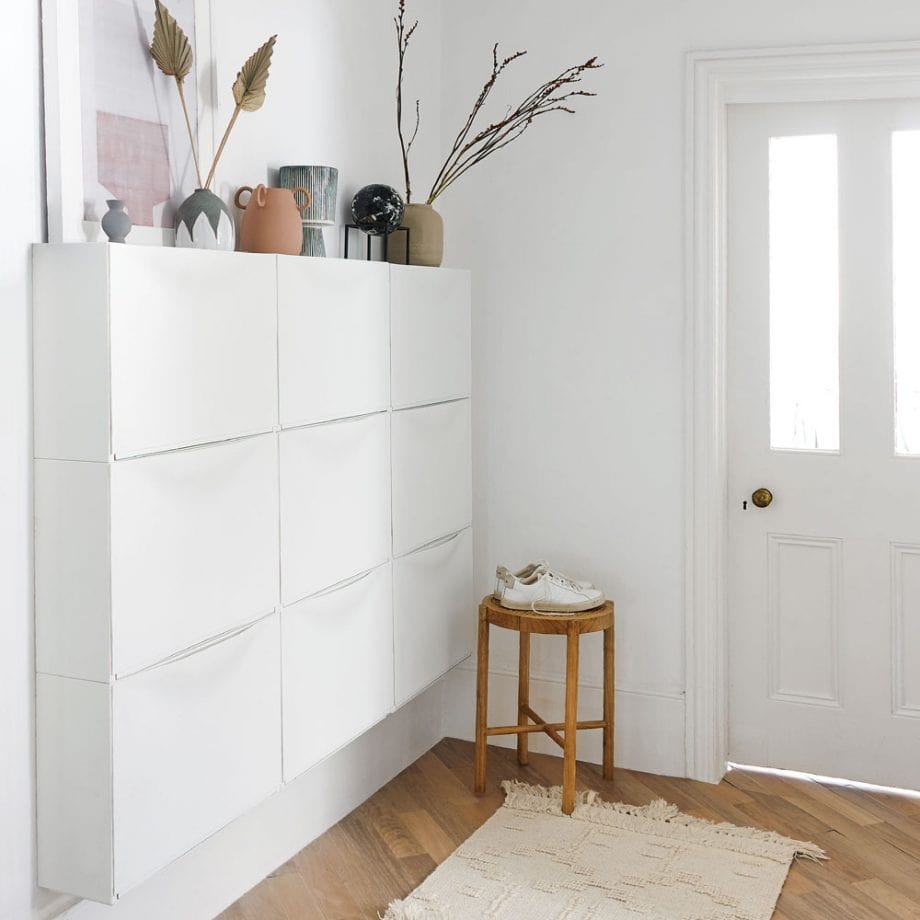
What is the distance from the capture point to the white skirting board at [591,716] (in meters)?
3.28

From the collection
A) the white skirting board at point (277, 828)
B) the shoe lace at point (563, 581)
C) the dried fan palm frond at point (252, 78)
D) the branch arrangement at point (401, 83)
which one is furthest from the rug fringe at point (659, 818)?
the dried fan palm frond at point (252, 78)

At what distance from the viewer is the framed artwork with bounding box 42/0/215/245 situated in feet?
6.27

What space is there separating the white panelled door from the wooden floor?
0.73 feet

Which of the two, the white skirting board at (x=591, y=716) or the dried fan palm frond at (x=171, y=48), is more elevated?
the dried fan palm frond at (x=171, y=48)

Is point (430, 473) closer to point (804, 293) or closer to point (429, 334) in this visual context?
point (429, 334)

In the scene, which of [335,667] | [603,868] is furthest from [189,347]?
[603,868]

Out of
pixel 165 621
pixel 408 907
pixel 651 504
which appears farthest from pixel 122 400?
pixel 651 504

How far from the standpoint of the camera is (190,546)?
201 cm

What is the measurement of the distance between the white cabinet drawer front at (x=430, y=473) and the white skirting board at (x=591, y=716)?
1.98ft

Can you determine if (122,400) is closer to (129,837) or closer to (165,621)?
(165,621)

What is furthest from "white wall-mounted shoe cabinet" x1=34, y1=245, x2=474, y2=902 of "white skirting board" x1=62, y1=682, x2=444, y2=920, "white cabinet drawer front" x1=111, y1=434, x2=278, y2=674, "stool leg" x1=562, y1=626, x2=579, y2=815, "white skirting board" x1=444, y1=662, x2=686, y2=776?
"white skirting board" x1=444, y1=662, x2=686, y2=776

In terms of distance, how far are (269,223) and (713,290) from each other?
4.52 feet

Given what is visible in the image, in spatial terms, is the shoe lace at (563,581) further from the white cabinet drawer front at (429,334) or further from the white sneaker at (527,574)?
the white cabinet drawer front at (429,334)

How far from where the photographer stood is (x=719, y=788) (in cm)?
318
